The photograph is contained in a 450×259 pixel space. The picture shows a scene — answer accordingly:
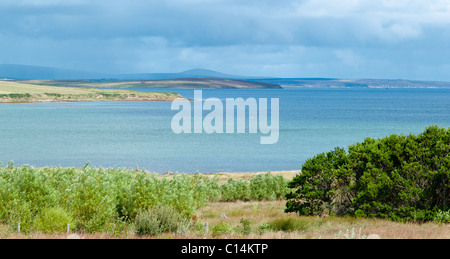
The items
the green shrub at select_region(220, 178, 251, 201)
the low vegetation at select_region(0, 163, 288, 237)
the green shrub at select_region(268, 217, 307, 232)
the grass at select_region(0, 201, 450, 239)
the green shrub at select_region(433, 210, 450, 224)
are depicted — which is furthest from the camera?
the green shrub at select_region(220, 178, 251, 201)

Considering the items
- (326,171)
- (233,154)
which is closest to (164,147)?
(233,154)

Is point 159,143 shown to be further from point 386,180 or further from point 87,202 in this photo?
point 87,202

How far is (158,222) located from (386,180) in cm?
720

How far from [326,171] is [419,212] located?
3.08 metres

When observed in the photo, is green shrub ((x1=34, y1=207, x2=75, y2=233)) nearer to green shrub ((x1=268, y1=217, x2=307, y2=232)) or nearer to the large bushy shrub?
green shrub ((x1=268, y1=217, x2=307, y2=232))

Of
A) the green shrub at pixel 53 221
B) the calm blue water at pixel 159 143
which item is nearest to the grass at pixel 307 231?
the green shrub at pixel 53 221

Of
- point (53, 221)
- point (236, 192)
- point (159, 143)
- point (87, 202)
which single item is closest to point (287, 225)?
point (87, 202)

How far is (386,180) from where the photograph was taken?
1530 cm

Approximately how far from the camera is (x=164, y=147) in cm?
6856

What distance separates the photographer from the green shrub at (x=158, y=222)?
471 inches

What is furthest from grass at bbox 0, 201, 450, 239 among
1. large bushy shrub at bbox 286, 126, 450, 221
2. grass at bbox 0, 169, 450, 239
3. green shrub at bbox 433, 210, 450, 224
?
large bushy shrub at bbox 286, 126, 450, 221

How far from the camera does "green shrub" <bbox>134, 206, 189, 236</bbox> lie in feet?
39.3

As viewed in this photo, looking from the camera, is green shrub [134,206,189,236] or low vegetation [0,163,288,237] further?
low vegetation [0,163,288,237]

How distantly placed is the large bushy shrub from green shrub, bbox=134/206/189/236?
18.6 feet
